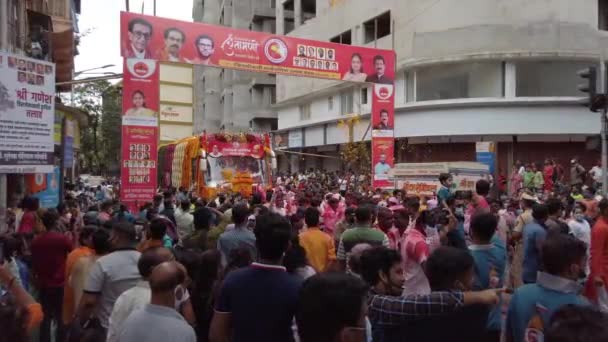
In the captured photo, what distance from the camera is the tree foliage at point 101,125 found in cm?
4131

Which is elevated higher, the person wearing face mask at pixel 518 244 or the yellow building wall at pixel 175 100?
Result: the yellow building wall at pixel 175 100

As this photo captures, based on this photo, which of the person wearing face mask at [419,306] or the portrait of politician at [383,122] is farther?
the portrait of politician at [383,122]

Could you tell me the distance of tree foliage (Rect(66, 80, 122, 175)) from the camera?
136 ft

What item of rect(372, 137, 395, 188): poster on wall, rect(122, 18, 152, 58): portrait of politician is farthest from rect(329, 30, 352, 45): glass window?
rect(122, 18, 152, 58): portrait of politician

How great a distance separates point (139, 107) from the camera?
1581cm

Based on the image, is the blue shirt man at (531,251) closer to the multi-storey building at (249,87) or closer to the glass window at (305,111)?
the glass window at (305,111)

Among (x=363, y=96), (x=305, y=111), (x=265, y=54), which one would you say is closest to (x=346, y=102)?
(x=363, y=96)

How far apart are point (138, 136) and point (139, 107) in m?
0.78

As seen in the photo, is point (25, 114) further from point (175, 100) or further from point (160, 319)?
point (175, 100)

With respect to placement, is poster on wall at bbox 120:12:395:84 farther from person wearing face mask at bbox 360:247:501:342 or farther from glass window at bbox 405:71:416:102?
person wearing face mask at bbox 360:247:501:342

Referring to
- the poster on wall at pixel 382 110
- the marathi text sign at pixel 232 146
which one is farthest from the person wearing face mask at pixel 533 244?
the marathi text sign at pixel 232 146

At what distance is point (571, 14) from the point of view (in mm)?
27094

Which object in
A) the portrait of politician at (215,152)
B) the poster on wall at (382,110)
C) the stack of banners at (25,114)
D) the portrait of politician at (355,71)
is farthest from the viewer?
the poster on wall at (382,110)

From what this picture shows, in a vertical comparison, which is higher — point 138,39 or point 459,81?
point 459,81
